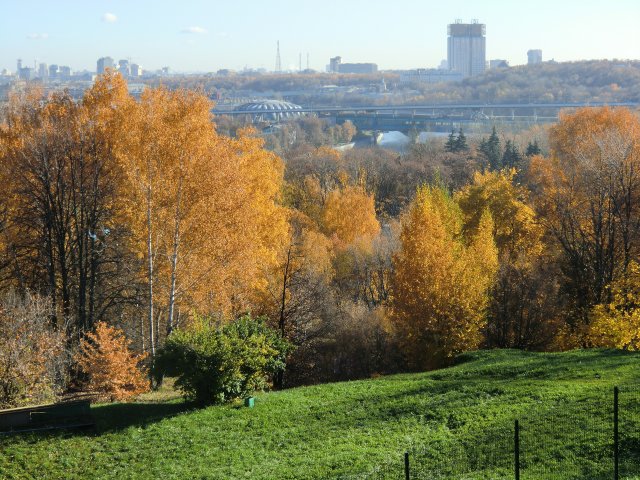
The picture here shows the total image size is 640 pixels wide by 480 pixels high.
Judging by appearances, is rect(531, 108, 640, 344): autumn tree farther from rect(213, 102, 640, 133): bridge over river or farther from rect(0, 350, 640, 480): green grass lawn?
rect(213, 102, 640, 133): bridge over river

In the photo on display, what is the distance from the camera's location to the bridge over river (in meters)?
136

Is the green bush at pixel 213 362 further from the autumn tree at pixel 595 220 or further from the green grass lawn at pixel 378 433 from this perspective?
the autumn tree at pixel 595 220

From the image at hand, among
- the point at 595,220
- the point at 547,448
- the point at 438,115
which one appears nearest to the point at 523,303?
the point at 595,220

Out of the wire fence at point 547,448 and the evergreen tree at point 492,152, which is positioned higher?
the evergreen tree at point 492,152

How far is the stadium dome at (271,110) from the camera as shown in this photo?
500ft

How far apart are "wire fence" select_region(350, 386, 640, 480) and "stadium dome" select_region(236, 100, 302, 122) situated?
13475cm

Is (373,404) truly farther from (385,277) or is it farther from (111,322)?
(385,277)

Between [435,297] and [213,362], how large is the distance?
10497mm

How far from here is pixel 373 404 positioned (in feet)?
63.3

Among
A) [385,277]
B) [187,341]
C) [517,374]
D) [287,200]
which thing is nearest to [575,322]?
[517,374]

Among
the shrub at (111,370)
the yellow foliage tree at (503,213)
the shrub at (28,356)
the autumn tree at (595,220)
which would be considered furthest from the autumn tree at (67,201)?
the yellow foliage tree at (503,213)

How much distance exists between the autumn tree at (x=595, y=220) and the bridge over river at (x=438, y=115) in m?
89.8

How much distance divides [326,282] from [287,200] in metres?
21.5

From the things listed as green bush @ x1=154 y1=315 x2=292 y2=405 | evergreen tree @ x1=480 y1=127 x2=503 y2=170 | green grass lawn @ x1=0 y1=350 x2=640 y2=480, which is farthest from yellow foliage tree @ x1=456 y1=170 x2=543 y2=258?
evergreen tree @ x1=480 y1=127 x2=503 y2=170
